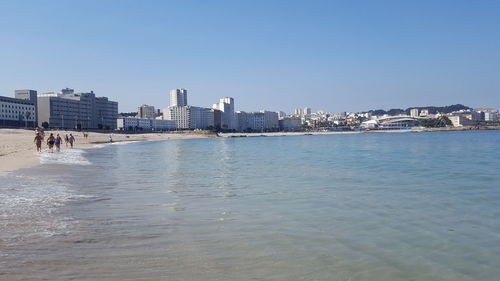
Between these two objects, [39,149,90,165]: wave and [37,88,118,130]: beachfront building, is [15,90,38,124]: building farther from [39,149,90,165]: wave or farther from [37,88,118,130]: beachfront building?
[39,149,90,165]: wave

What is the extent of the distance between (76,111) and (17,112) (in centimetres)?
3009

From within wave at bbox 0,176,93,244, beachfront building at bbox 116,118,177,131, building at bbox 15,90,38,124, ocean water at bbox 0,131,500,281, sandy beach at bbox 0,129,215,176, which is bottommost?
ocean water at bbox 0,131,500,281

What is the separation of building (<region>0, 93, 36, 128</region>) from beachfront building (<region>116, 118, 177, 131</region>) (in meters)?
36.0

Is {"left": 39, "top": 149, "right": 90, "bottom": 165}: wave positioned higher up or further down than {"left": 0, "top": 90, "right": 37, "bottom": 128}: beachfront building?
further down

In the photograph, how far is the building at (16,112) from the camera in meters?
101

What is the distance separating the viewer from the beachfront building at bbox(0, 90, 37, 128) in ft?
330

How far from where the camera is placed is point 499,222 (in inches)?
287

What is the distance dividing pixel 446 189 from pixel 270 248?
844cm

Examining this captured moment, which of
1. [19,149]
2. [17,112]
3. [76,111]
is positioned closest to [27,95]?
[17,112]

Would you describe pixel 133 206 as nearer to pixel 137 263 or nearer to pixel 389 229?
pixel 137 263

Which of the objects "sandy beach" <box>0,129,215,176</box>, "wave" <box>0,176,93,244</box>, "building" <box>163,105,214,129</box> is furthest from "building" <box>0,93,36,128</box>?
"wave" <box>0,176,93,244</box>

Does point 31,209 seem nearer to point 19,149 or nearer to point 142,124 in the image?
point 19,149

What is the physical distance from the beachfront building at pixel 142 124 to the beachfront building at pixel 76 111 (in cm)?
321

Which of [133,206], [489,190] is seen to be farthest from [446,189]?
[133,206]
